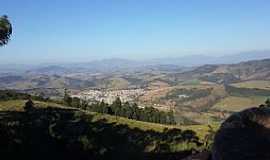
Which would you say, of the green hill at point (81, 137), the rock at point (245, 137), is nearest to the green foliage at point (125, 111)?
the green hill at point (81, 137)

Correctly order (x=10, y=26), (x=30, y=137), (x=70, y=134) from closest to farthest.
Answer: (x=10, y=26)
(x=30, y=137)
(x=70, y=134)

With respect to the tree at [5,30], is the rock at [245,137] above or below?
below

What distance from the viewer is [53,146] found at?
65.1 metres

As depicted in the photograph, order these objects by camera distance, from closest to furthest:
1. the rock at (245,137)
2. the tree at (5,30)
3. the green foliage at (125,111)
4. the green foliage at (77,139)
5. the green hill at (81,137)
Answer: the rock at (245,137)
the tree at (5,30)
the green foliage at (77,139)
the green hill at (81,137)
the green foliage at (125,111)

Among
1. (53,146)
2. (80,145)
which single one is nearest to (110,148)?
(80,145)

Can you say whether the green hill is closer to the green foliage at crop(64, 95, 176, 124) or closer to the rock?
the green foliage at crop(64, 95, 176, 124)

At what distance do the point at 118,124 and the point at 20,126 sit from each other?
27953 millimetres

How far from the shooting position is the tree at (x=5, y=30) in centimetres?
4505

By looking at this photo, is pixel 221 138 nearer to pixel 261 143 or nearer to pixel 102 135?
pixel 261 143

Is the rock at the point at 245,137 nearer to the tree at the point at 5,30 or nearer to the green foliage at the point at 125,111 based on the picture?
the tree at the point at 5,30

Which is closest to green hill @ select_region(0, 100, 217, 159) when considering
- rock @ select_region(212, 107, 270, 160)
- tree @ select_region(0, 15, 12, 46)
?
tree @ select_region(0, 15, 12, 46)

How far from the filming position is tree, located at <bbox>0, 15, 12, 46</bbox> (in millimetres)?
45050

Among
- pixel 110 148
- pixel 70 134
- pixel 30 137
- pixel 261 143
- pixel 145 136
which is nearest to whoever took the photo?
pixel 261 143

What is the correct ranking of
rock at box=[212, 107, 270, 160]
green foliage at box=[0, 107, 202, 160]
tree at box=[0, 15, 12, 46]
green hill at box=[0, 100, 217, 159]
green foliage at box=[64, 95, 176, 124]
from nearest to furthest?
rock at box=[212, 107, 270, 160] → tree at box=[0, 15, 12, 46] → green foliage at box=[0, 107, 202, 160] → green hill at box=[0, 100, 217, 159] → green foliage at box=[64, 95, 176, 124]
